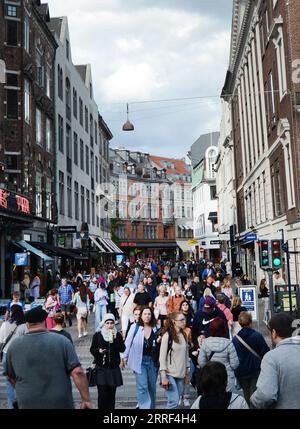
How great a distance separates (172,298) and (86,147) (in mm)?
41256

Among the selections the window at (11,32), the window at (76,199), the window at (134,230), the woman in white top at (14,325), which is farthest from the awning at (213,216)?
the woman in white top at (14,325)

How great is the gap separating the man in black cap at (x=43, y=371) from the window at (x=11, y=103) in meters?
26.2

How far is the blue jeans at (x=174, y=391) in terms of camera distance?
7301 millimetres

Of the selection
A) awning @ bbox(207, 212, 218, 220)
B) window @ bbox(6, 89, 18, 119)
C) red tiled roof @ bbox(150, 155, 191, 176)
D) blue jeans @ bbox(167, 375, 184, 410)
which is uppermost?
red tiled roof @ bbox(150, 155, 191, 176)

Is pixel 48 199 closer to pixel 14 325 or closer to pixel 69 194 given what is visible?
pixel 69 194

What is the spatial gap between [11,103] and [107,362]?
25.0 metres

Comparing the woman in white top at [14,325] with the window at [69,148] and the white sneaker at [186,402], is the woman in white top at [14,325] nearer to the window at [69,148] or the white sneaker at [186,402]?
the white sneaker at [186,402]

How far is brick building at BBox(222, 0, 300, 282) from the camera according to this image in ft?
71.1

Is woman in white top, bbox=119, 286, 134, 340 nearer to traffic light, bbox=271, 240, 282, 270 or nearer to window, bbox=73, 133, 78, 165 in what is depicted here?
traffic light, bbox=271, 240, 282, 270

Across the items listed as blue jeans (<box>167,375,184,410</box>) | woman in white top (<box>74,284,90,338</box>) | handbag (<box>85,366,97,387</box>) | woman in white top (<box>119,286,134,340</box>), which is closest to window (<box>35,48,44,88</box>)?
woman in white top (<box>74,284,90,338</box>)

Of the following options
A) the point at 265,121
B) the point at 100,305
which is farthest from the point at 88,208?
the point at 100,305

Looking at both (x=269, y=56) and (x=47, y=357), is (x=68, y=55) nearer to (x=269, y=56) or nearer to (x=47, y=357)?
(x=269, y=56)

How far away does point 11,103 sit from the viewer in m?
29.6

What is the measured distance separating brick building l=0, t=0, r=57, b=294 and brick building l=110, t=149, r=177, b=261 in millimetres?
46164
